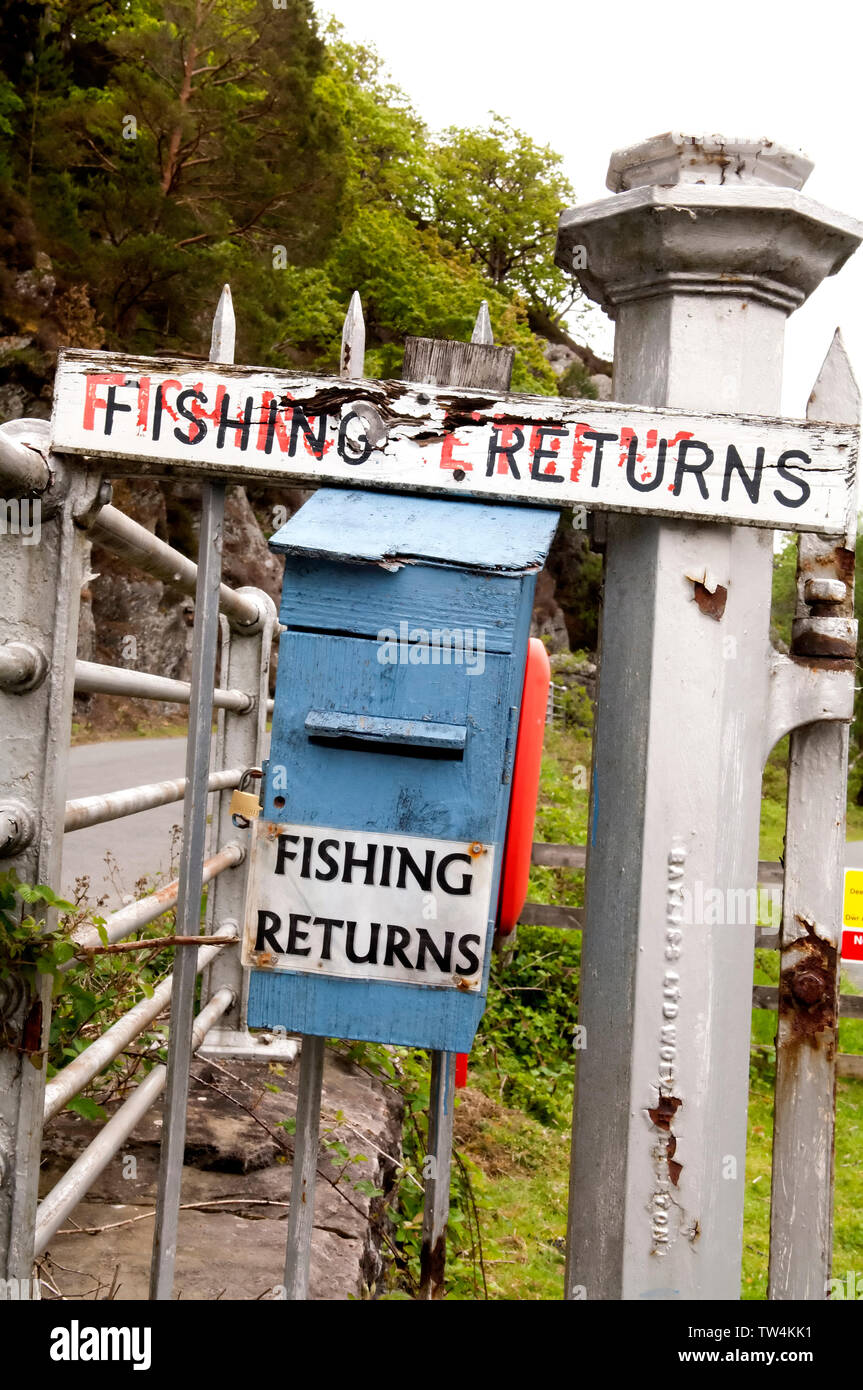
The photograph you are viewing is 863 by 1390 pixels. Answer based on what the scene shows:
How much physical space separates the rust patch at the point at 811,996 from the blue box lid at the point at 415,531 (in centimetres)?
79

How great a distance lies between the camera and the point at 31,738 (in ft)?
5.85

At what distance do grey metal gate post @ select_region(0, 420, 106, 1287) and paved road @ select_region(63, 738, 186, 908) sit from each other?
2989 millimetres

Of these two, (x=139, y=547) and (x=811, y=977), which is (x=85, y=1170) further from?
(x=811, y=977)

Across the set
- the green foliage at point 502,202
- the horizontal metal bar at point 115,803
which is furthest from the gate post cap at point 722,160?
the green foliage at point 502,202

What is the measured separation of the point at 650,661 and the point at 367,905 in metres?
0.56

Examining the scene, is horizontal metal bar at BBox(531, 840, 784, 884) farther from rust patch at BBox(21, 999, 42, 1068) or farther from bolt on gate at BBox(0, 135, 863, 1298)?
rust patch at BBox(21, 999, 42, 1068)

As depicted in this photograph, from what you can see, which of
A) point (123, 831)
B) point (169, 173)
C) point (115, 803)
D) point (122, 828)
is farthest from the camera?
point (169, 173)

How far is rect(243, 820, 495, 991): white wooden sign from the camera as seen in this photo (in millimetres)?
1562

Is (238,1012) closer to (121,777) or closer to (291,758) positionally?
(291,758)

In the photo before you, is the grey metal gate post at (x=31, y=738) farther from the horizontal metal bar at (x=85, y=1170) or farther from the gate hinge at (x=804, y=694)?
the gate hinge at (x=804, y=694)

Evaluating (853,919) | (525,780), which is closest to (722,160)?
(525,780)

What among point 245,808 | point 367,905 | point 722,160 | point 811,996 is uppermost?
point 722,160

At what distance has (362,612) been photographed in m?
1.56

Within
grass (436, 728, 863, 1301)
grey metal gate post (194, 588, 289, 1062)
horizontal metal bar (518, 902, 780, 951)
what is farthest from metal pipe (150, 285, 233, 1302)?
horizontal metal bar (518, 902, 780, 951)
